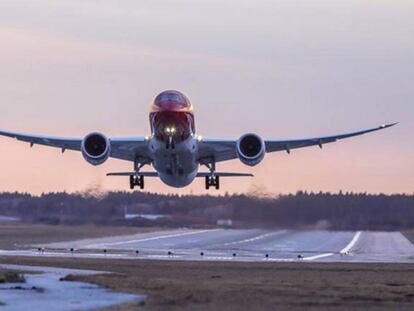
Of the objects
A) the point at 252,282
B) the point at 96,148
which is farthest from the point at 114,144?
the point at 252,282

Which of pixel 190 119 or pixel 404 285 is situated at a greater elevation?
pixel 190 119

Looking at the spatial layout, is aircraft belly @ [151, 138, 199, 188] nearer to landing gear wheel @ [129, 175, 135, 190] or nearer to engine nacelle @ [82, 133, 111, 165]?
engine nacelle @ [82, 133, 111, 165]

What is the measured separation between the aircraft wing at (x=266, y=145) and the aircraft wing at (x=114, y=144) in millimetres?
3059

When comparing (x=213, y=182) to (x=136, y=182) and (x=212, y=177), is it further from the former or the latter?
(x=136, y=182)

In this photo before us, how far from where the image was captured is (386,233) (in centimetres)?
11125

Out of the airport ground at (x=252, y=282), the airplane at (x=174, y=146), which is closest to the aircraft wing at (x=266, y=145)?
the airplane at (x=174, y=146)

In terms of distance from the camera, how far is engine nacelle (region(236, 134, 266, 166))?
52000 mm

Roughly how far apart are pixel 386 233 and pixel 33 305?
292 ft

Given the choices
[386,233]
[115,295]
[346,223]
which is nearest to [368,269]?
Answer: [115,295]

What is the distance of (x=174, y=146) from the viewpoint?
4872 centimetres

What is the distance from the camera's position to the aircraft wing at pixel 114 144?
51.4 metres

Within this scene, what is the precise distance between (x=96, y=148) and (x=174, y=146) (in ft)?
15.3

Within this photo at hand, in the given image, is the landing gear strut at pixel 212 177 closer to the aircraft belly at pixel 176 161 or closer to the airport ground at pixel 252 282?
the aircraft belly at pixel 176 161

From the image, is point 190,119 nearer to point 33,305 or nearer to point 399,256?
point 399,256
